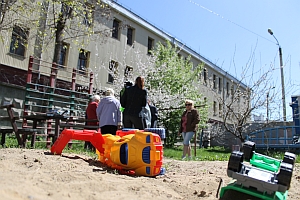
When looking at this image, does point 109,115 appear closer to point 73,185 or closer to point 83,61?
point 73,185

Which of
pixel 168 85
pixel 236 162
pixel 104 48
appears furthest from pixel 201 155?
pixel 104 48

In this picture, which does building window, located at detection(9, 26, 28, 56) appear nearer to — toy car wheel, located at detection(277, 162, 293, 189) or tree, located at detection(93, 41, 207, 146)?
tree, located at detection(93, 41, 207, 146)

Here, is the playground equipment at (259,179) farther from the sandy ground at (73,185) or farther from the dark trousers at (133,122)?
the dark trousers at (133,122)

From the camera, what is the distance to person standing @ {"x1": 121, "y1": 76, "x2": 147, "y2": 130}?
584 centimetres

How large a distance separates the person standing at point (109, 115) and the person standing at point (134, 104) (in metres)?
0.24

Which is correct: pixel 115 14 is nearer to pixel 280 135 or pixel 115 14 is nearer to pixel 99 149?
pixel 280 135

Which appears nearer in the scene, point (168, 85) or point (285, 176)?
point (285, 176)

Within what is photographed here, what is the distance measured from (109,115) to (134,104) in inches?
24.1

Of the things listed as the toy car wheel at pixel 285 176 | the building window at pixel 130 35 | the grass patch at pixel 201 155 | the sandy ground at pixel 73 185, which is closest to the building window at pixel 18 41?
the building window at pixel 130 35

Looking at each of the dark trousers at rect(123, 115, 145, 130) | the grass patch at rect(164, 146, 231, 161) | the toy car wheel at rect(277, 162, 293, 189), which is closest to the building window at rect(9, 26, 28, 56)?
the grass patch at rect(164, 146, 231, 161)

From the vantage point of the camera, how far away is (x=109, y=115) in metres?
6.01

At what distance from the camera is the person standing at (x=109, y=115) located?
19.7 feet

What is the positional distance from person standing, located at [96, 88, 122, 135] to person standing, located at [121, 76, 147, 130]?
24 cm

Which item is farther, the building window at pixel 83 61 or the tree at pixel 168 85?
the building window at pixel 83 61
